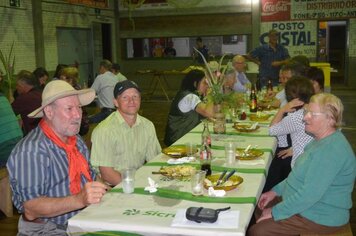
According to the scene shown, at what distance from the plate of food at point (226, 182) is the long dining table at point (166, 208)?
33 mm

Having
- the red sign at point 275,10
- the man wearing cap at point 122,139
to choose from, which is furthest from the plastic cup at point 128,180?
the red sign at point 275,10

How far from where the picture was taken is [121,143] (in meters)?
3.18

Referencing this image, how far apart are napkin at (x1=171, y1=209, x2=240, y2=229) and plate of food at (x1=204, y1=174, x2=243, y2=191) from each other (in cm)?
30

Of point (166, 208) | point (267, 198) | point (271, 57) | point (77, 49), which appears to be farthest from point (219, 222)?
→ point (77, 49)

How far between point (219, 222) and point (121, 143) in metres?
1.39

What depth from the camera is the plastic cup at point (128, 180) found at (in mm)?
2316

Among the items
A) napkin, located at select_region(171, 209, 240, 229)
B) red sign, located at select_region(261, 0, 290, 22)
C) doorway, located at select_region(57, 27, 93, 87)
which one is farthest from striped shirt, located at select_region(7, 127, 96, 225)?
red sign, located at select_region(261, 0, 290, 22)

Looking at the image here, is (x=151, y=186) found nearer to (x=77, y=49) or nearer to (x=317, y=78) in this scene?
(x=317, y=78)

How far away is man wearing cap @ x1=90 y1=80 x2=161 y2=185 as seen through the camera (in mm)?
3055

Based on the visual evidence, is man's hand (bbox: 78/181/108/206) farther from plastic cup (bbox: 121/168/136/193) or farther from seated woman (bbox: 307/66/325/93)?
seated woman (bbox: 307/66/325/93)

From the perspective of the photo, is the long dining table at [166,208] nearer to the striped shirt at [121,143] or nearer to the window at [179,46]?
the striped shirt at [121,143]

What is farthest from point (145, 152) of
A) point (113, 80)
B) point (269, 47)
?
point (269, 47)

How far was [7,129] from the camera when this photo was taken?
4.34 m

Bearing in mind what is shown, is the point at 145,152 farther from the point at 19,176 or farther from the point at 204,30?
the point at 204,30
